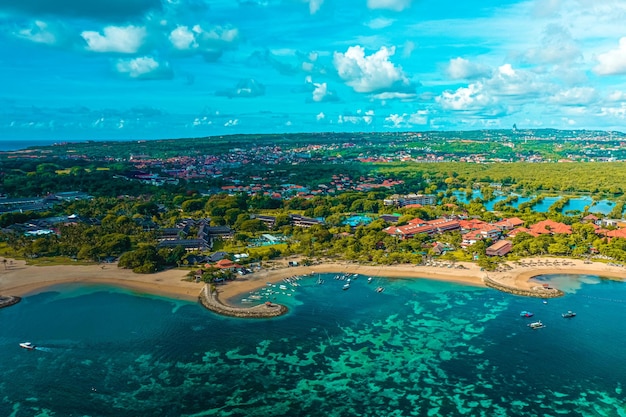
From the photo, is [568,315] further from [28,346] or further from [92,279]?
→ [92,279]

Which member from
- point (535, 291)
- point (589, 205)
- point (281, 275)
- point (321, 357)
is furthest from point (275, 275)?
point (589, 205)

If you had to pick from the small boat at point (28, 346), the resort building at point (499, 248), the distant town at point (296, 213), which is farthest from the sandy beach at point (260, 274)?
the small boat at point (28, 346)

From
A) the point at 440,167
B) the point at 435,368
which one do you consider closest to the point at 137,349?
the point at 435,368

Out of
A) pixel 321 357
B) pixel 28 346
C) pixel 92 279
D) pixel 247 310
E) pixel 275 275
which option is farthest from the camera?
pixel 275 275

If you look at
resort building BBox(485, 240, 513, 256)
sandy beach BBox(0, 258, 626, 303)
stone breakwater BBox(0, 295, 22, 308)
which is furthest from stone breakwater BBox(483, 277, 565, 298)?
stone breakwater BBox(0, 295, 22, 308)

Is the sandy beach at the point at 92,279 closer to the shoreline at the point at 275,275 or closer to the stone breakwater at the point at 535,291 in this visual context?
the shoreline at the point at 275,275

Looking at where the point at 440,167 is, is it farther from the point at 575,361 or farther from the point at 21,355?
the point at 21,355

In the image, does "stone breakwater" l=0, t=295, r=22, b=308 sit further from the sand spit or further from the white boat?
the white boat
